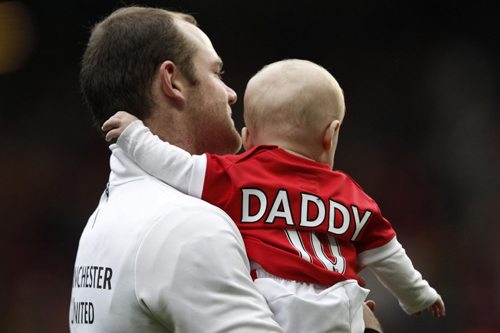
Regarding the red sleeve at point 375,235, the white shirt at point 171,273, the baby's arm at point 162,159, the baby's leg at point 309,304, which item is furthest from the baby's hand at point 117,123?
the red sleeve at point 375,235

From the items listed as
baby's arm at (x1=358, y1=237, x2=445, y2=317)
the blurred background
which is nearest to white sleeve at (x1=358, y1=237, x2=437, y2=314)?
baby's arm at (x1=358, y1=237, x2=445, y2=317)

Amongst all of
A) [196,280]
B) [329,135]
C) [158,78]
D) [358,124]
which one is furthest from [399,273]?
[358,124]

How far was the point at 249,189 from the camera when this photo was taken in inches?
34.1

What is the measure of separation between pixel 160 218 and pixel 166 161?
147mm

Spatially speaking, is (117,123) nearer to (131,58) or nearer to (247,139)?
(131,58)

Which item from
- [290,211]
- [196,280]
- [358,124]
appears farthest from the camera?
[358,124]

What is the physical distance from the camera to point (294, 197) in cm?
88

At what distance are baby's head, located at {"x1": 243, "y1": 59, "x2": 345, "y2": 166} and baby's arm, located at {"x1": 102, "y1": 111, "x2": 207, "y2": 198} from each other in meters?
0.16

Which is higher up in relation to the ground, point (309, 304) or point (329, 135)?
point (329, 135)

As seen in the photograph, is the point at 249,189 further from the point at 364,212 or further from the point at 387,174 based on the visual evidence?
the point at 387,174

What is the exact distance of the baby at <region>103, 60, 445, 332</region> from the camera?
82cm

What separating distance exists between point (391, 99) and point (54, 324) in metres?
2.94

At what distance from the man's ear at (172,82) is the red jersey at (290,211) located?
167 mm

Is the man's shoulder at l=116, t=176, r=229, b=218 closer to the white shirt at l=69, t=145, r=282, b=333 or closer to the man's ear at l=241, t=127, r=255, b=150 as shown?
the white shirt at l=69, t=145, r=282, b=333
